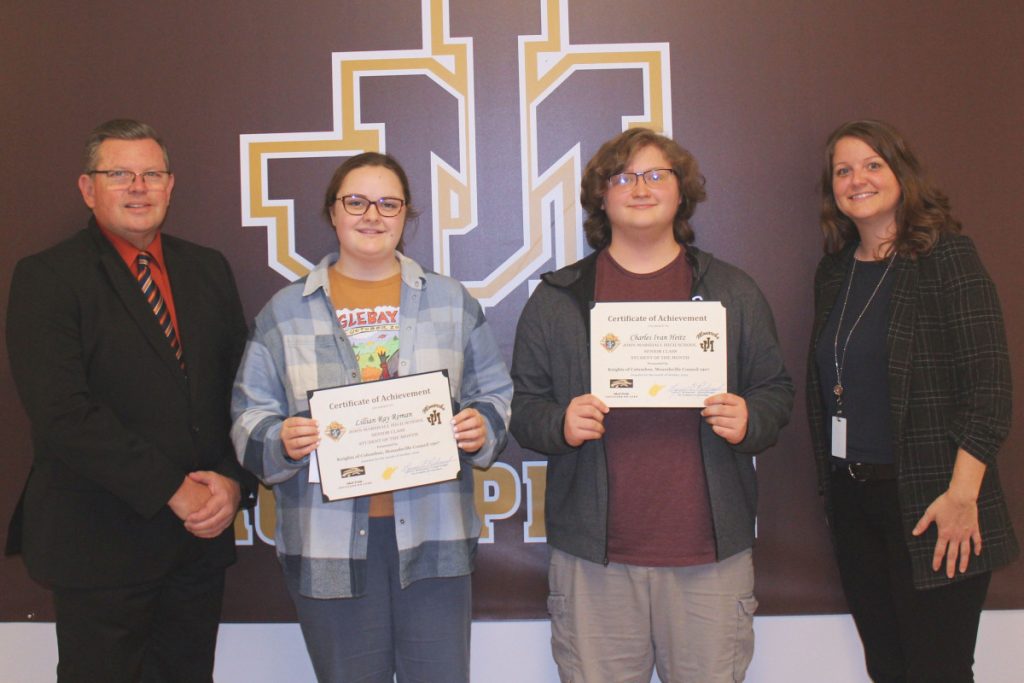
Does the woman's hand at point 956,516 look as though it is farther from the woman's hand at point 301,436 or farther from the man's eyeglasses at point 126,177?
the man's eyeglasses at point 126,177

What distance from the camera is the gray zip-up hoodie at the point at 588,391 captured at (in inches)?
73.4

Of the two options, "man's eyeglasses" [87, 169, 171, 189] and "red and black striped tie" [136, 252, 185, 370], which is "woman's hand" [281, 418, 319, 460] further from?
"man's eyeglasses" [87, 169, 171, 189]

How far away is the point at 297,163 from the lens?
8.51 ft

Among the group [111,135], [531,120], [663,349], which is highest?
[531,120]

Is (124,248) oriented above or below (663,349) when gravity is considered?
above

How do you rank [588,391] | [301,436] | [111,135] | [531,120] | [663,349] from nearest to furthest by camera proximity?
[301,436] → [663,349] → [588,391] → [111,135] → [531,120]

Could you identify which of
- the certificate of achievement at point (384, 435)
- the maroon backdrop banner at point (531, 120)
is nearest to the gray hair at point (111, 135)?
the maroon backdrop banner at point (531, 120)

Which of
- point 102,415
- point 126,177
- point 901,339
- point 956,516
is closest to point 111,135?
point 126,177

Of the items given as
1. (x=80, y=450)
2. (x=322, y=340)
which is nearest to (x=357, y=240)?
(x=322, y=340)

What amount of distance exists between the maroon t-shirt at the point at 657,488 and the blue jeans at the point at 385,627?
0.47 meters

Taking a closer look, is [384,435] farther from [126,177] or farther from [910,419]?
[910,419]

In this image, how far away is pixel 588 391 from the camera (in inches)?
76.5

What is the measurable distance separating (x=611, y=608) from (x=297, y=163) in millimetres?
1808

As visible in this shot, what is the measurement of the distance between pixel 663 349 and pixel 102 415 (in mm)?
1446
